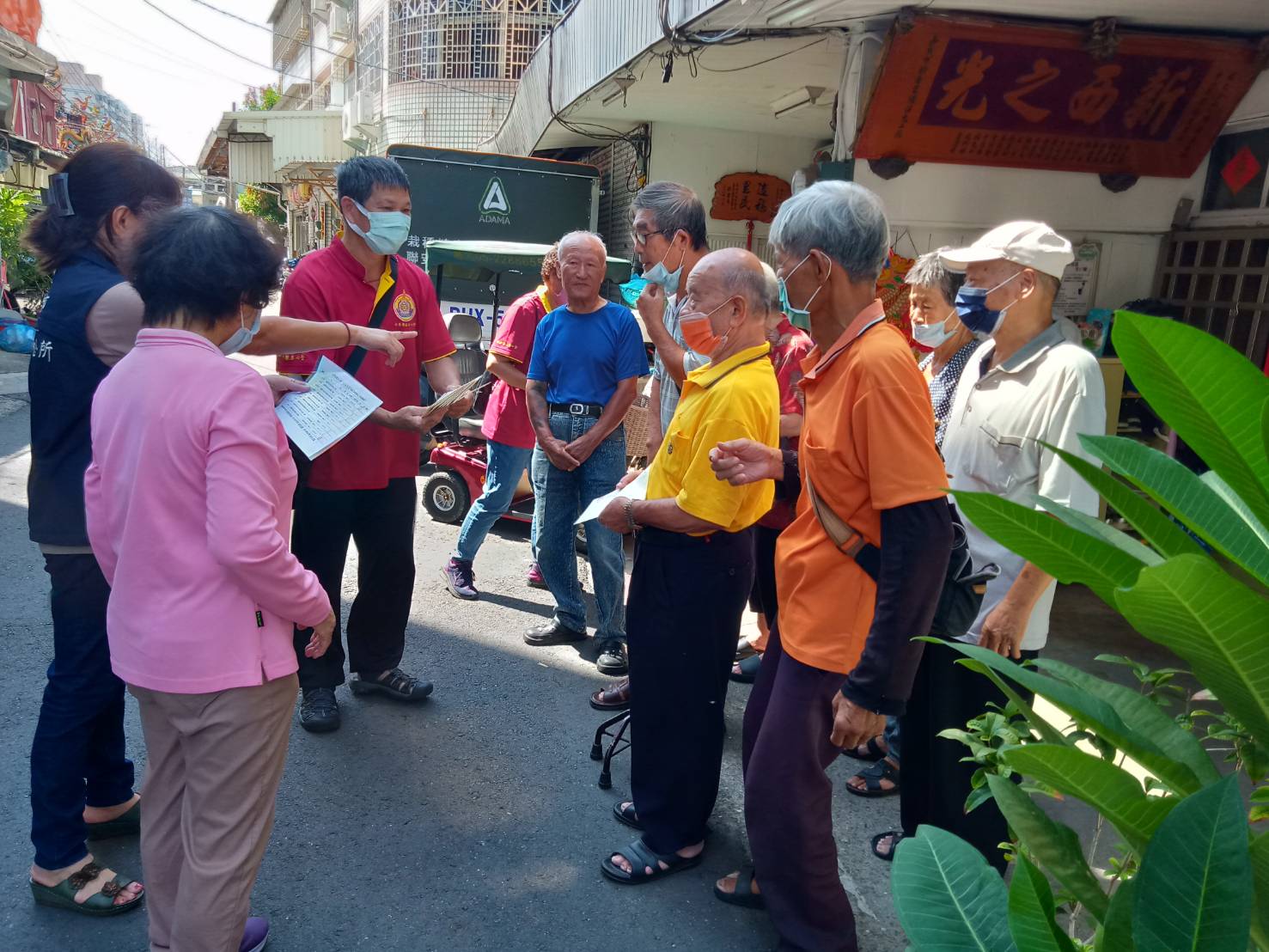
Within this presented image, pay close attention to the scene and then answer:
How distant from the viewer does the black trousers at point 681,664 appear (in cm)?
267

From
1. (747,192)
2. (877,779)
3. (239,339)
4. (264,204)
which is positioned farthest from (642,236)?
(264,204)

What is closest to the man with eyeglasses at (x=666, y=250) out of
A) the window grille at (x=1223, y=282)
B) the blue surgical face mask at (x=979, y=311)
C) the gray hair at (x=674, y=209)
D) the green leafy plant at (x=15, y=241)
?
the gray hair at (x=674, y=209)

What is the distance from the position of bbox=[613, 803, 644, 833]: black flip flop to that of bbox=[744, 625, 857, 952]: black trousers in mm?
753

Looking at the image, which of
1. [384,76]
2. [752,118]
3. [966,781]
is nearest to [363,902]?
[966,781]

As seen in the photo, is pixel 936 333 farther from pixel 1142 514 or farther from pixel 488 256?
pixel 488 256

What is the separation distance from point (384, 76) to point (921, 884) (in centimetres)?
2355

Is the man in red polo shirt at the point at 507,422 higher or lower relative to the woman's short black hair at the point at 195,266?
lower

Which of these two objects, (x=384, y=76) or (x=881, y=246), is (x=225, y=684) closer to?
(x=881, y=246)

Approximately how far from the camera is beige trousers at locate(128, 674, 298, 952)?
6.32 feet

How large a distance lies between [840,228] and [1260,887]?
5.16 ft

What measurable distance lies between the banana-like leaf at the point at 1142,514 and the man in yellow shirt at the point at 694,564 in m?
1.65

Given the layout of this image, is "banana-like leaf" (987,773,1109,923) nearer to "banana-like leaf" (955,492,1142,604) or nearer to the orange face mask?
"banana-like leaf" (955,492,1142,604)

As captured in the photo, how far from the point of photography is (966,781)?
8.30 feet

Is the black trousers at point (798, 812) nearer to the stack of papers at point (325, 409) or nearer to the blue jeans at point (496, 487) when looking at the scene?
the stack of papers at point (325, 409)
